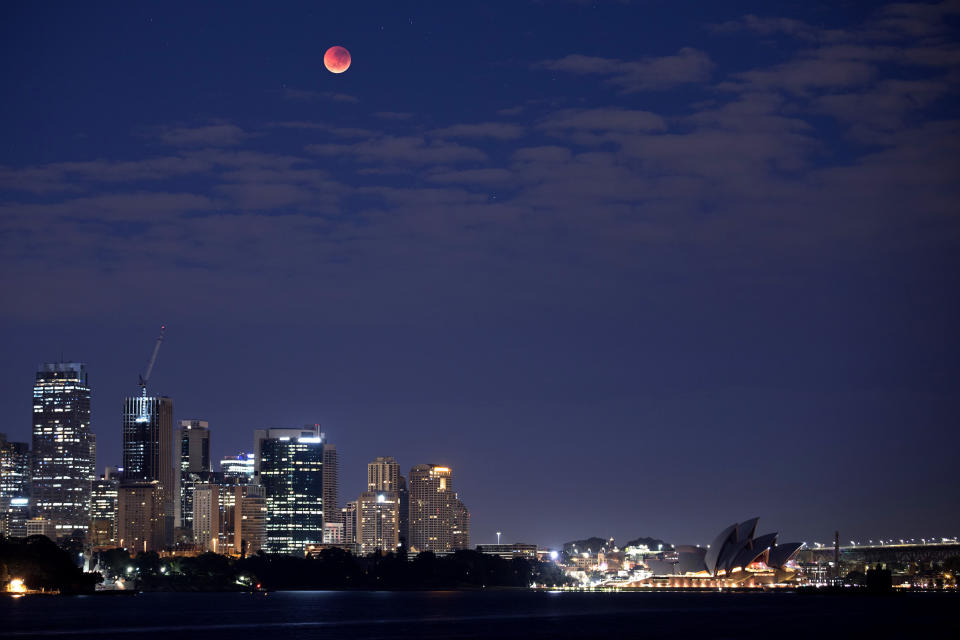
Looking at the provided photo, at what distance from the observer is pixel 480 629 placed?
129 metres

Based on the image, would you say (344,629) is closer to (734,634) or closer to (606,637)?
(606,637)

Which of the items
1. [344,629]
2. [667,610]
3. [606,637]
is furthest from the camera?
[667,610]

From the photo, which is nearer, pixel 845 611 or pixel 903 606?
pixel 845 611

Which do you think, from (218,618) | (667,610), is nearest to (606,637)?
(218,618)

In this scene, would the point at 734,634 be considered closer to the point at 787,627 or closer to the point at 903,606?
the point at 787,627

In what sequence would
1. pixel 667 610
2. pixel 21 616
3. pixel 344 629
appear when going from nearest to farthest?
1. pixel 344 629
2. pixel 21 616
3. pixel 667 610

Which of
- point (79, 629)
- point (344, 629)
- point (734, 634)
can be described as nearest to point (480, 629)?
point (344, 629)

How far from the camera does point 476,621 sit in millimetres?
146625

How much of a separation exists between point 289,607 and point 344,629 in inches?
2534

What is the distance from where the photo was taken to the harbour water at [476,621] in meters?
120

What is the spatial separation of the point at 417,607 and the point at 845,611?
2373 inches

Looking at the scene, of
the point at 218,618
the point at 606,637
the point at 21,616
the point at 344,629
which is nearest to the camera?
the point at 606,637

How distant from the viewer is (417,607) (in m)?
192

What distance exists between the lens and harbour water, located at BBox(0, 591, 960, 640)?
395 feet
